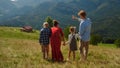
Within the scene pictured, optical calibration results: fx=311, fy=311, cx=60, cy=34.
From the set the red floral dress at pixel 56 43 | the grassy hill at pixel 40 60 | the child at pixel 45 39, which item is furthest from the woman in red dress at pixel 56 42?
the grassy hill at pixel 40 60

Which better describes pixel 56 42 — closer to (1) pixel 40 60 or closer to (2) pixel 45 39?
(2) pixel 45 39

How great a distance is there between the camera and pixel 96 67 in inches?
572

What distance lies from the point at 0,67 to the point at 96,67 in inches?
173

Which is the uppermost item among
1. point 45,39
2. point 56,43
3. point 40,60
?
point 45,39

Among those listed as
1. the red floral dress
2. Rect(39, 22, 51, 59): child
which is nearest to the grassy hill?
Rect(39, 22, 51, 59): child

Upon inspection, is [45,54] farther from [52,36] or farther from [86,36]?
[86,36]

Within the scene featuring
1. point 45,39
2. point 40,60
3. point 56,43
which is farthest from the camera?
point 45,39

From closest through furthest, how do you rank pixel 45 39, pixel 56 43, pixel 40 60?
pixel 40 60 → pixel 56 43 → pixel 45 39

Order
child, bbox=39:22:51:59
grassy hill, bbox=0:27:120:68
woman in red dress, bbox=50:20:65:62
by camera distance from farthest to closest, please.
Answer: child, bbox=39:22:51:59 < woman in red dress, bbox=50:20:65:62 < grassy hill, bbox=0:27:120:68

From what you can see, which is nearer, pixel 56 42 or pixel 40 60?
pixel 40 60

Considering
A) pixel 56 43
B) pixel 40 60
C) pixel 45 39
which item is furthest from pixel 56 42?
pixel 40 60

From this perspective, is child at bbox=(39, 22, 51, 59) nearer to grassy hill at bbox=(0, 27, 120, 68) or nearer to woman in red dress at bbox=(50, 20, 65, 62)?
woman in red dress at bbox=(50, 20, 65, 62)

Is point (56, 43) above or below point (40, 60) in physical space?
above

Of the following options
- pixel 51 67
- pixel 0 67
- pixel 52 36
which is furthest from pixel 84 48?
pixel 0 67
